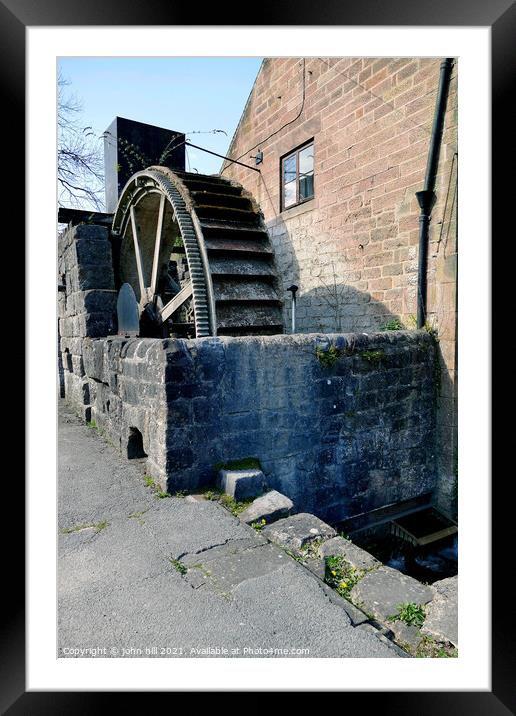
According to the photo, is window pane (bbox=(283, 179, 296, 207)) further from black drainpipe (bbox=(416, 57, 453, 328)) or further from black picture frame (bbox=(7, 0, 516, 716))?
black picture frame (bbox=(7, 0, 516, 716))

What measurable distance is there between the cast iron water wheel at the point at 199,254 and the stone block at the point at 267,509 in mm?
2522

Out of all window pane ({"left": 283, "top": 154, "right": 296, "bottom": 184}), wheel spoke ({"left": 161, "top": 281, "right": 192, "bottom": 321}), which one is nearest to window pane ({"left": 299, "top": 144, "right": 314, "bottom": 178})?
window pane ({"left": 283, "top": 154, "right": 296, "bottom": 184})

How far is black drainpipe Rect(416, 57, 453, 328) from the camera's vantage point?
4.00m

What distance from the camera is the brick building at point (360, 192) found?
13.8 feet

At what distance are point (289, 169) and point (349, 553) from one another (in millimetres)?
5927

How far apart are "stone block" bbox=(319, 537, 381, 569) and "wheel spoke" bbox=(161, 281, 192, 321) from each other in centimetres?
387

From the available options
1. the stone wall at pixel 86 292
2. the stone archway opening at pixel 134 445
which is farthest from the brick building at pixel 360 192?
the stone archway opening at pixel 134 445

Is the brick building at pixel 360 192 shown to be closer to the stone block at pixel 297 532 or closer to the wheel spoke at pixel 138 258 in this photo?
the wheel spoke at pixel 138 258

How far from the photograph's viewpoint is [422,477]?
13.9 ft

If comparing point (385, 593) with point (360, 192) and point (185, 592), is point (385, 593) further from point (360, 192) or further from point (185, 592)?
point (360, 192)
